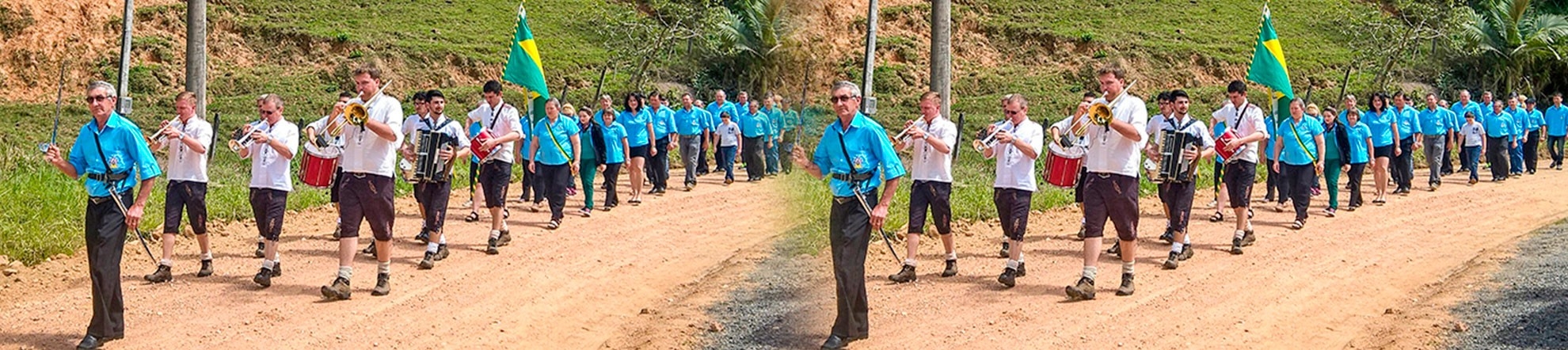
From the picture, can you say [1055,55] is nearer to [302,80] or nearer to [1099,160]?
[1099,160]

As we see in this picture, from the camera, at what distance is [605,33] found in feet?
14.9

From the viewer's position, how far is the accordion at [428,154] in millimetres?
12430

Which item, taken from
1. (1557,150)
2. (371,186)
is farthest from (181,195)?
(1557,150)

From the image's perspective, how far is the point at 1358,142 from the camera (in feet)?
58.2

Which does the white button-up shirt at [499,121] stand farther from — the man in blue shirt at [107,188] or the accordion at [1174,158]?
the accordion at [1174,158]

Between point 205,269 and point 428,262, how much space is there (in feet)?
5.68

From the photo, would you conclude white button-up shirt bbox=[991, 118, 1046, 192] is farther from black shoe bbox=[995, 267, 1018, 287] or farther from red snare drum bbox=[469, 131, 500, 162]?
red snare drum bbox=[469, 131, 500, 162]

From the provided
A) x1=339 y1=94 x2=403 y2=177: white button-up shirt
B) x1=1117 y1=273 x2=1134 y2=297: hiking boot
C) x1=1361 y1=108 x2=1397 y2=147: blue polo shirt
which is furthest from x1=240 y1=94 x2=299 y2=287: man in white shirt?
x1=1361 y1=108 x2=1397 y2=147: blue polo shirt

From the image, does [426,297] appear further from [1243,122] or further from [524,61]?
[1243,122]

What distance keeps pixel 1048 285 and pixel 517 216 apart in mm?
7386

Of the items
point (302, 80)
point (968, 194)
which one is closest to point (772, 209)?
point (968, 194)

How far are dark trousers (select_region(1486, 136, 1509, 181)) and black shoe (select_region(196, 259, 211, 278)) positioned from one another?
1868 centimetres

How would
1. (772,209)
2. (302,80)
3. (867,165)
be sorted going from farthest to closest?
(302,80) < (867,165) < (772,209)

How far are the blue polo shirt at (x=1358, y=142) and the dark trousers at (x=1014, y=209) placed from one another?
763cm
